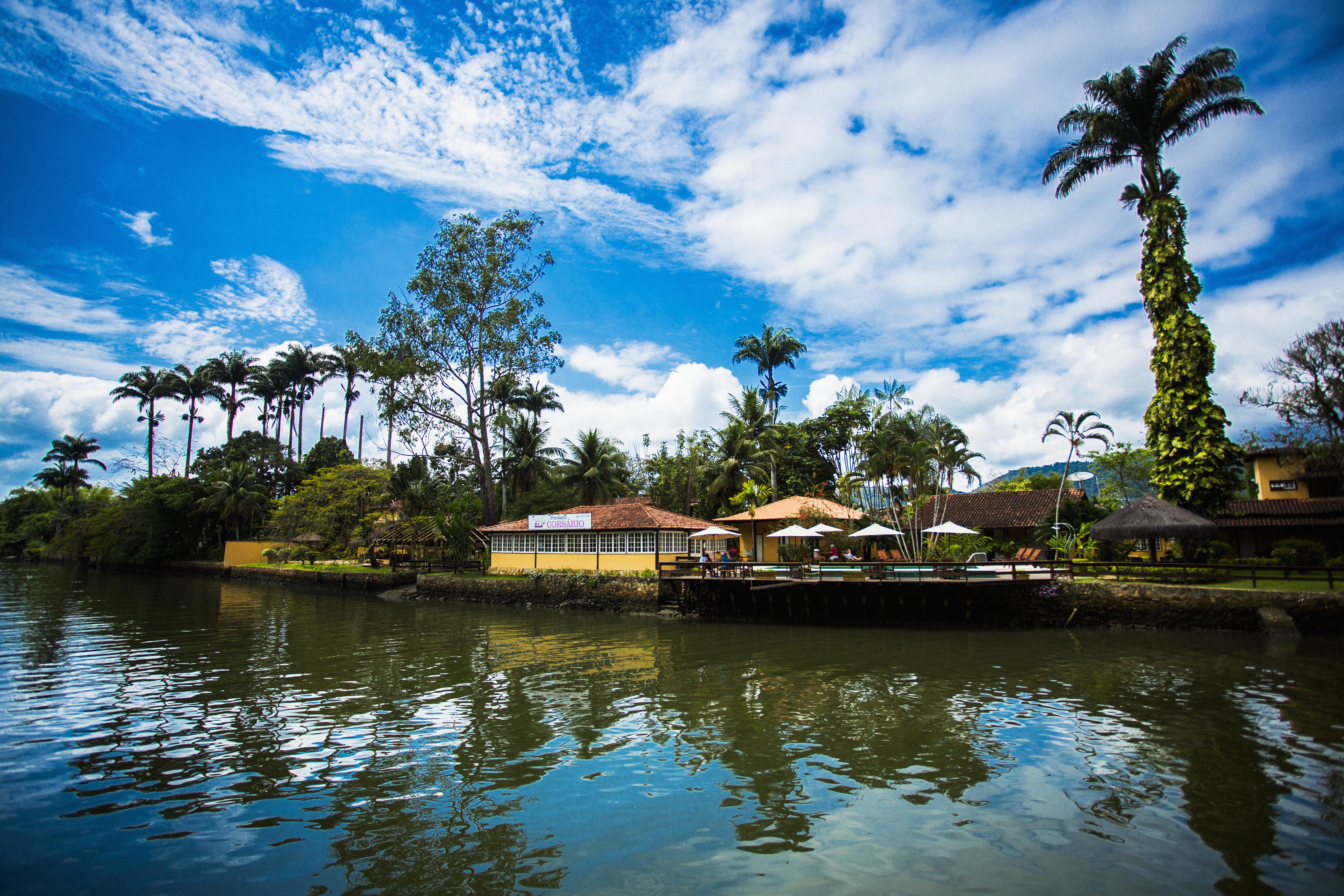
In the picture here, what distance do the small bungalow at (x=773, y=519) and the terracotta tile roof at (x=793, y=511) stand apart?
2cm

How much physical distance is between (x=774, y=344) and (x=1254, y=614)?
32957 millimetres

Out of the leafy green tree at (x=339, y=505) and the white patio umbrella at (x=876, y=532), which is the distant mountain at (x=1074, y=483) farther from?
the leafy green tree at (x=339, y=505)

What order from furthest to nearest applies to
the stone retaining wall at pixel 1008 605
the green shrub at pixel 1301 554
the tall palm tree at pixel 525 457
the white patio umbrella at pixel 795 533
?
the tall palm tree at pixel 525 457
the white patio umbrella at pixel 795 533
the green shrub at pixel 1301 554
the stone retaining wall at pixel 1008 605

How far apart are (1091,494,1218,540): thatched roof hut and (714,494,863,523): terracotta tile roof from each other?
1237 centimetres

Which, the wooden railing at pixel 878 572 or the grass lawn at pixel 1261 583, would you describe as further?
the wooden railing at pixel 878 572

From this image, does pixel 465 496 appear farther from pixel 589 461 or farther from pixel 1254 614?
pixel 1254 614

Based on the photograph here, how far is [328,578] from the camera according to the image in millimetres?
38719

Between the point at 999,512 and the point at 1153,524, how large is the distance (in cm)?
1888

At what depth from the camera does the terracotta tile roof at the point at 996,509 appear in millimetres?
36438

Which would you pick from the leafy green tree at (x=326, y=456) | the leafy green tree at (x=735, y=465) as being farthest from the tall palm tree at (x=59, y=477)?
the leafy green tree at (x=735, y=465)

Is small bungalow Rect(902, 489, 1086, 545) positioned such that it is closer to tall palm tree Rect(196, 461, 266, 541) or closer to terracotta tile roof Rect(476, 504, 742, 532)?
terracotta tile roof Rect(476, 504, 742, 532)

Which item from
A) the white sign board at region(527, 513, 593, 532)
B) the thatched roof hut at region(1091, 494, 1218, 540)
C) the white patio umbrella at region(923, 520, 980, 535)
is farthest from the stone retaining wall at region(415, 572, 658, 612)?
the thatched roof hut at region(1091, 494, 1218, 540)

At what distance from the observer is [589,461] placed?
4875cm

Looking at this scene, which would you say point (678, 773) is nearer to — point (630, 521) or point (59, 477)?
point (630, 521)
